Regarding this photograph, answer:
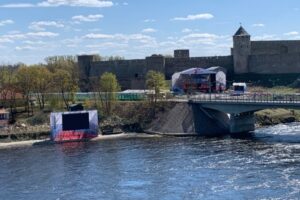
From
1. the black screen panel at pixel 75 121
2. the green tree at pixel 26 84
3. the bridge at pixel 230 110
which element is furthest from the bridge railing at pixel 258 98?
the green tree at pixel 26 84

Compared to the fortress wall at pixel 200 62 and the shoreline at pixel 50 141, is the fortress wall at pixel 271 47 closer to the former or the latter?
the fortress wall at pixel 200 62

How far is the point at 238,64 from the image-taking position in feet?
346

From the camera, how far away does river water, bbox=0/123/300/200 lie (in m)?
42.2

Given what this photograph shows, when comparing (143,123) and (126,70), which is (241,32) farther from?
(143,123)

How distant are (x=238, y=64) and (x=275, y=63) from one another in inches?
241

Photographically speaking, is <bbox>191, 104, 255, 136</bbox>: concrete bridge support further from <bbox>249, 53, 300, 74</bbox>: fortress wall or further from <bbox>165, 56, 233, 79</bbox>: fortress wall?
<bbox>165, 56, 233, 79</bbox>: fortress wall

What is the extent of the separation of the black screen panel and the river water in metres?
3.73

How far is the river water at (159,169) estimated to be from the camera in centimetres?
4225

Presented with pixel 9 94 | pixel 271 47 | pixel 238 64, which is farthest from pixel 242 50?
pixel 9 94

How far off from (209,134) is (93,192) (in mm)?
29702

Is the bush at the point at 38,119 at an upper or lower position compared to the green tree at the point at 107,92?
lower

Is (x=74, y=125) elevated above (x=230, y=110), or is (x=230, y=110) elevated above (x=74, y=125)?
(x=230, y=110)

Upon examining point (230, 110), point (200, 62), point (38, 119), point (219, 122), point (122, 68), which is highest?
point (200, 62)

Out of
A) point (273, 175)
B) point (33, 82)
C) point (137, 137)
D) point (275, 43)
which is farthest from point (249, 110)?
point (275, 43)
